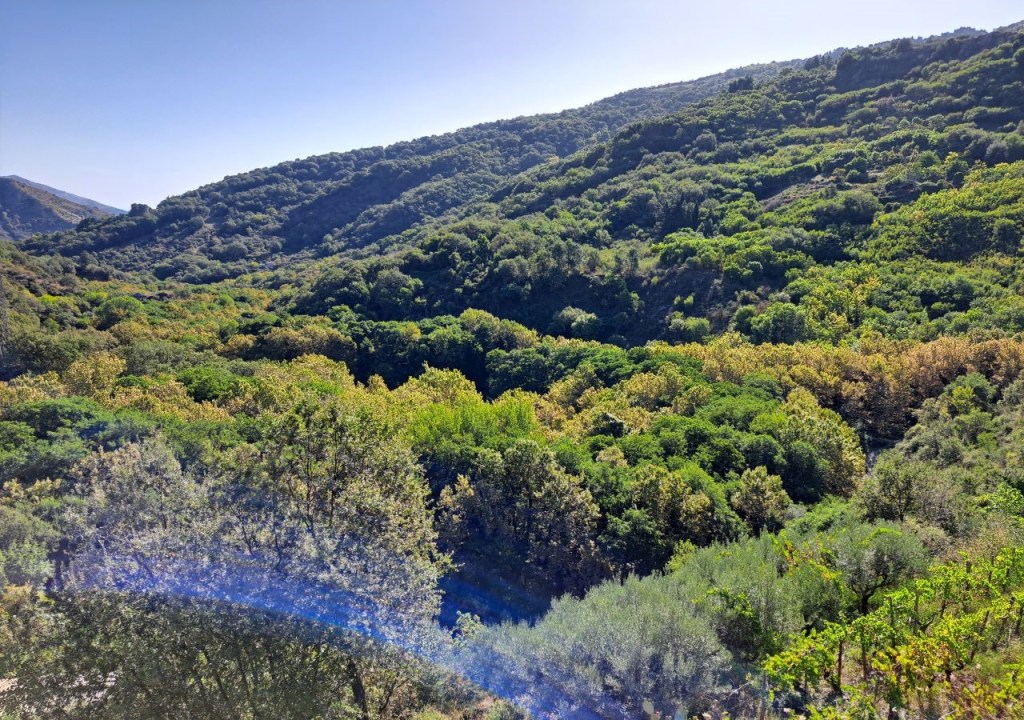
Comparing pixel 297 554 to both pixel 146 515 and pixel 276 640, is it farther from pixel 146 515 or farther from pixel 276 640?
pixel 146 515

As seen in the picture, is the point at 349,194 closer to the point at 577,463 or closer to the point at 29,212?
the point at 29,212

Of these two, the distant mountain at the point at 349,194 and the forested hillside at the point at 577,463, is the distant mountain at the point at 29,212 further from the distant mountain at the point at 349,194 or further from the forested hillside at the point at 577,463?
the forested hillside at the point at 577,463

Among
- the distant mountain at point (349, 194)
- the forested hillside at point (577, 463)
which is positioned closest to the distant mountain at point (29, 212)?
the distant mountain at point (349, 194)

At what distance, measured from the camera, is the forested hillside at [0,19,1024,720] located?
10.5m

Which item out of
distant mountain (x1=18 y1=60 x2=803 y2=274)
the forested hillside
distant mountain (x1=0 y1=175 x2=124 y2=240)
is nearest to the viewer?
the forested hillside

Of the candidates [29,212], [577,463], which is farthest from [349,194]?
[577,463]

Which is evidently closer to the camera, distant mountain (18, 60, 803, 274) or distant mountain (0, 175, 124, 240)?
distant mountain (18, 60, 803, 274)

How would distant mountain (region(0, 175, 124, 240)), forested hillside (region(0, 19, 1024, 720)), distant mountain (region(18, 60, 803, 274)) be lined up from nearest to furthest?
forested hillside (region(0, 19, 1024, 720))
distant mountain (region(18, 60, 803, 274))
distant mountain (region(0, 175, 124, 240))

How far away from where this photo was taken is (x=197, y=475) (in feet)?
55.4

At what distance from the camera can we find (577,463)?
25188mm

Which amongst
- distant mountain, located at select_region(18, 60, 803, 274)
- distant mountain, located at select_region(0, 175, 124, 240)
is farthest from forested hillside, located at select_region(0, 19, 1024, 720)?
distant mountain, located at select_region(0, 175, 124, 240)

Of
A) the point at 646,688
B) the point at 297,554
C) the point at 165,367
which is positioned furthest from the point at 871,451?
the point at 165,367

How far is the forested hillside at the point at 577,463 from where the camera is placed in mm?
10492

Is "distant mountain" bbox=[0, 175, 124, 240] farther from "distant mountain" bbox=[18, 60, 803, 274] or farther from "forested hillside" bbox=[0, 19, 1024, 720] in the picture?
"forested hillside" bbox=[0, 19, 1024, 720]
